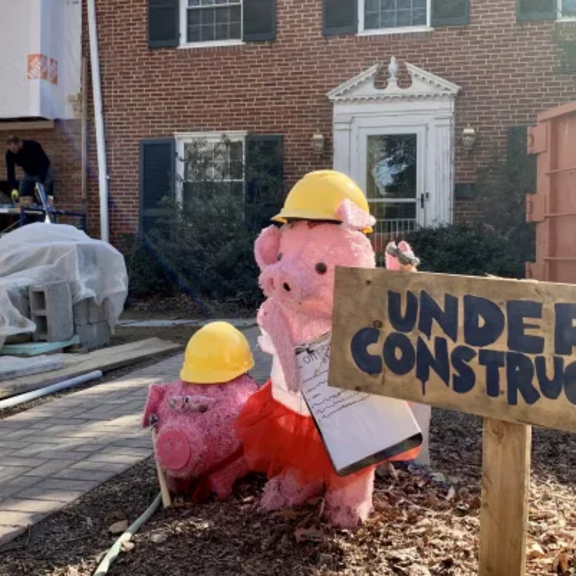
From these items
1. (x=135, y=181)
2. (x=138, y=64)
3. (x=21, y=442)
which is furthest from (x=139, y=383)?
(x=138, y=64)

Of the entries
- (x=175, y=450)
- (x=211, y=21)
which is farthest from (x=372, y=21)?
(x=175, y=450)

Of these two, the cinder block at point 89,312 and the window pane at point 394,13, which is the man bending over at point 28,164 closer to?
the cinder block at point 89,312

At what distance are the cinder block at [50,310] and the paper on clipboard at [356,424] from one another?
15.7 ft

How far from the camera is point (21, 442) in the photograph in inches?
162

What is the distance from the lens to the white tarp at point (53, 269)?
655 centimetres

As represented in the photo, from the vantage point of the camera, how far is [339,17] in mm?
11664

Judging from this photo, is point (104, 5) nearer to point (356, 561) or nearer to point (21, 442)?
point (21, 442)

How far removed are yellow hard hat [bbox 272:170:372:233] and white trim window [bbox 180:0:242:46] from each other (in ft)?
33.7

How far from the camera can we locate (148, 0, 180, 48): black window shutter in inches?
492

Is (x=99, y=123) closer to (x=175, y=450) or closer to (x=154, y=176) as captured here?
(x=154, y=176)

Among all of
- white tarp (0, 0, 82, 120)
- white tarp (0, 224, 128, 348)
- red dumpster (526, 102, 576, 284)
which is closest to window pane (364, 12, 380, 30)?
white tarp (0, 0, 82, 120)

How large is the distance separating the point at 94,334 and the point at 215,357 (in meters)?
4.71

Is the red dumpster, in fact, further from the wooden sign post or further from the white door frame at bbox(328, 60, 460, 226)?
the white door frame at bbox(328, 60, 460, 226)

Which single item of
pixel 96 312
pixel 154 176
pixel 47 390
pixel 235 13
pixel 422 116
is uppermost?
pixel 235 13
